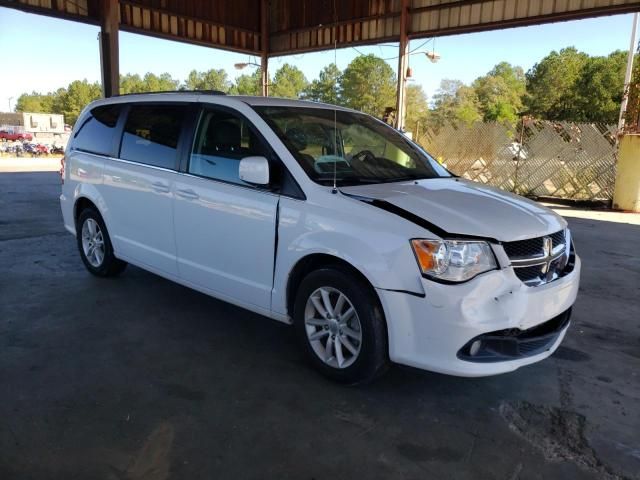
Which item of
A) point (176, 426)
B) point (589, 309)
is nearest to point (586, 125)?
point (589, 309)

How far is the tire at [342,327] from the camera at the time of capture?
2.97 meters

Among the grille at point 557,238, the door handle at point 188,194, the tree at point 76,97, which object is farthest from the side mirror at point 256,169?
the tree at point 76,97

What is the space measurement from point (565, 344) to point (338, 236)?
219cm

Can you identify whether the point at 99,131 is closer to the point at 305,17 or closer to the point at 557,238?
the point at 557,238

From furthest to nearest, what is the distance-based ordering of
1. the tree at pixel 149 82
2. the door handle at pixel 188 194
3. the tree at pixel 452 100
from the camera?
the tree at pixel 149 82
the tree at pixel 452 100
the door handle at pixel 188 194

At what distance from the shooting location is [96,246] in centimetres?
525

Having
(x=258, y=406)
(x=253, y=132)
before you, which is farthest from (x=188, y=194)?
(x=258, y=406)

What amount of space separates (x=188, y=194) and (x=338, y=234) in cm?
144

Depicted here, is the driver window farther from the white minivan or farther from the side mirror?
the side mirror

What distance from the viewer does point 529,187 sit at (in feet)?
44.0

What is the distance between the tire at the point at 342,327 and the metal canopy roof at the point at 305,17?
10494 millimetres

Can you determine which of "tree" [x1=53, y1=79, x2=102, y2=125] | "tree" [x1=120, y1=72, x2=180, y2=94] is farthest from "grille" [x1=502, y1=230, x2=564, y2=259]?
"tree" [x1=120, y1=72, x2=180, y2=94]

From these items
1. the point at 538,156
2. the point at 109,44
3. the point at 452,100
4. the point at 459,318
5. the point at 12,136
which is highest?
the point at 452,100

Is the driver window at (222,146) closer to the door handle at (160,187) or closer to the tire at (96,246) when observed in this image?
the door handle at (160,187)
